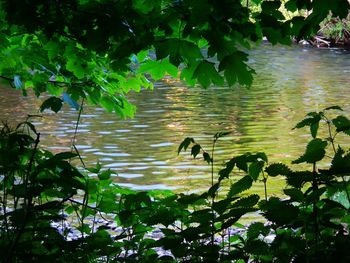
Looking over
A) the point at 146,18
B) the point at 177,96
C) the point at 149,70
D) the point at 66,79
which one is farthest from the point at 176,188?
the point at 177,96

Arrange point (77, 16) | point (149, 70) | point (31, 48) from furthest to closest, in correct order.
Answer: point (31, 48) → point (149, 70) → point (77, 16)

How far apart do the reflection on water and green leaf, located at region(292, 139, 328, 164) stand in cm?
532

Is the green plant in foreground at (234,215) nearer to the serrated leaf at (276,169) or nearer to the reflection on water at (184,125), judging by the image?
the serrated leaf at (276,169)

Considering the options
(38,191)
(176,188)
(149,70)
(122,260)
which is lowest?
(176,188)

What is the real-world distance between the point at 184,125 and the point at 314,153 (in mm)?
11699

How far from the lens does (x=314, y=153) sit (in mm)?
2504

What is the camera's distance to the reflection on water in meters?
10.6

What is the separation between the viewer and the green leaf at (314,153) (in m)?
2.47

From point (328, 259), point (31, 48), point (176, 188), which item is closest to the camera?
point (328, 259)

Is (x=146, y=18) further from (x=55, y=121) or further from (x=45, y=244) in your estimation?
(x=55, y=121)

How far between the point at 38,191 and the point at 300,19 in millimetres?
1611

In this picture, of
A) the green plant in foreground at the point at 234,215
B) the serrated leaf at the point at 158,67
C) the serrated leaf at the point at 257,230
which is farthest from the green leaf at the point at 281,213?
the serrated leaf at the point at 158,67

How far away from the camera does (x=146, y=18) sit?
2918 mm

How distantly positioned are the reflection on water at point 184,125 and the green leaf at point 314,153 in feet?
17.5
